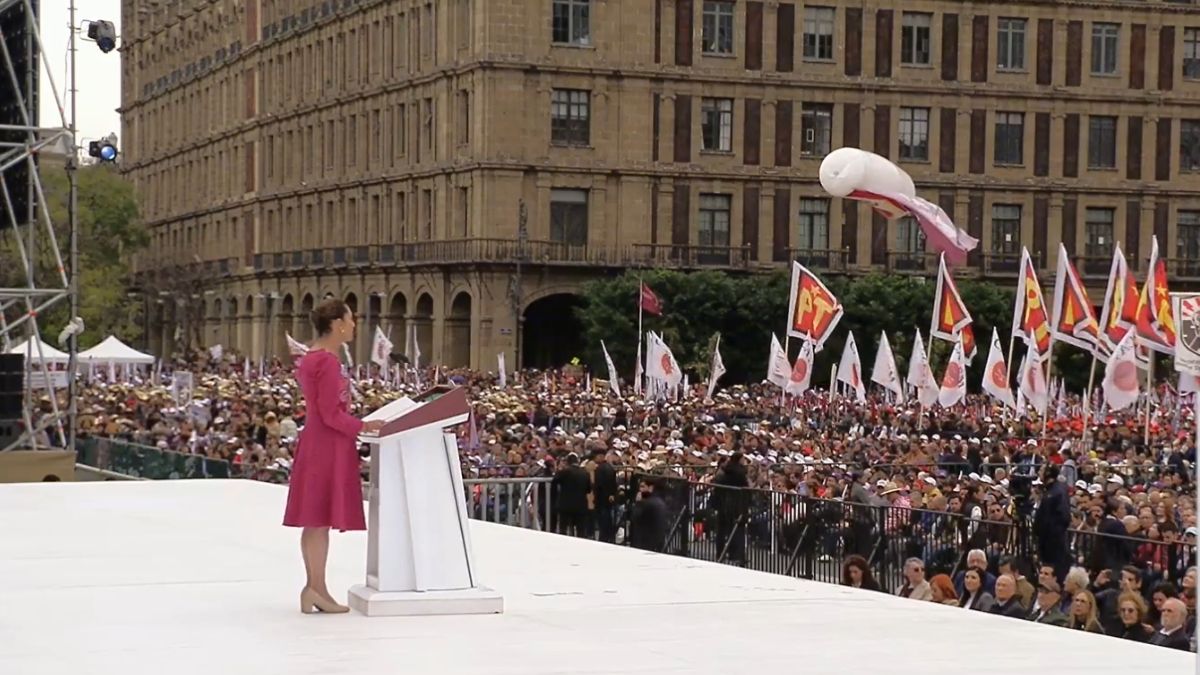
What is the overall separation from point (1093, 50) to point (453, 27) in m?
22.3

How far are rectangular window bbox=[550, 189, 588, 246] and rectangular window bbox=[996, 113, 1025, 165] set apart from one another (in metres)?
15.2

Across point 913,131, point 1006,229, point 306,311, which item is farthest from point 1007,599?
point 306,311

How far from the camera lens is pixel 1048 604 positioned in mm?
16469

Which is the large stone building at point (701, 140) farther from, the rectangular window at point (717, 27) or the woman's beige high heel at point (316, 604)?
the woman's beige high heel at point (316, 604)

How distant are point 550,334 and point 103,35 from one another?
147 ft

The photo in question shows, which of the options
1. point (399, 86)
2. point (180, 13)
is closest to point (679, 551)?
point (399, 86)

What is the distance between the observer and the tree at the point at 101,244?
8694cm

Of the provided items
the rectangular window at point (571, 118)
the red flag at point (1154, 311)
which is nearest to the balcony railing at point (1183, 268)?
the rectangular window at point (571, 118)

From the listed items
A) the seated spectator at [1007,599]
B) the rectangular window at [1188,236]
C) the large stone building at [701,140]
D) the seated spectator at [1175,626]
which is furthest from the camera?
the rectangular window at [1188,236]

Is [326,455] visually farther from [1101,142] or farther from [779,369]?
[1101,142]

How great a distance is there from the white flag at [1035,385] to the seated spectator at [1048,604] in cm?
1988

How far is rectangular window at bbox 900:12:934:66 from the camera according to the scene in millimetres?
78062

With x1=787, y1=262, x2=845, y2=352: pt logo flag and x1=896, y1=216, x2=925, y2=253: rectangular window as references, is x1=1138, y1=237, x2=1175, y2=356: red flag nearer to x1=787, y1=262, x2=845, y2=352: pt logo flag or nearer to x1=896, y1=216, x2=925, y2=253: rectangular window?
x1=787, y1=262, x2=845, y2=352: pt logo flag

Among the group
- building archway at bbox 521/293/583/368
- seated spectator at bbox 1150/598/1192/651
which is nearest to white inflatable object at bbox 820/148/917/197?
seated spectator at bbox 1150/598/1192/651
